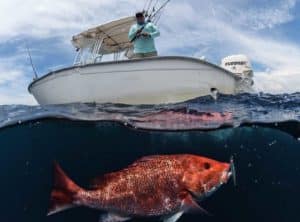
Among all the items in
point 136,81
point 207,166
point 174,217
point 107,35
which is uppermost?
point 107,35

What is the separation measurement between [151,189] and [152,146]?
13.1 feet

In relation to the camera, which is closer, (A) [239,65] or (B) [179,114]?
(B) [179,114]

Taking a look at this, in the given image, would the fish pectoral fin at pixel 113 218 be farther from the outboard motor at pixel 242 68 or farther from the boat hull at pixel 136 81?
the outboard motor at pixel 242 68

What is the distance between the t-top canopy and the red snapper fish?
8.77 m

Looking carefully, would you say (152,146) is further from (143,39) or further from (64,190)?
A: (64,190)

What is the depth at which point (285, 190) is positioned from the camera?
11773mm

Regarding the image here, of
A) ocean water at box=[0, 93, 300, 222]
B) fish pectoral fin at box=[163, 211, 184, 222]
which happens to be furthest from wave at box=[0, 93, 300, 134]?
fish pectoral fin at box=[163, 211, 184, 222]

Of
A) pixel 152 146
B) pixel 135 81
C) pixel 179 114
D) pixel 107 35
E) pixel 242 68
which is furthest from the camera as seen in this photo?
pixel 242 68

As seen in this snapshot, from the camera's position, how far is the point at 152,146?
36.8 feet

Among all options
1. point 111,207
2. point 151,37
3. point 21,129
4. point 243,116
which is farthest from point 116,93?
point 111,207

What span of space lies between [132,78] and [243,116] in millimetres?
3238

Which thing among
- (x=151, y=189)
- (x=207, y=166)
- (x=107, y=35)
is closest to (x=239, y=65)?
(x=107, y=35)

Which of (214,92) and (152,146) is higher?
(214,92)

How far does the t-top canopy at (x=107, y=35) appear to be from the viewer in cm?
1572
